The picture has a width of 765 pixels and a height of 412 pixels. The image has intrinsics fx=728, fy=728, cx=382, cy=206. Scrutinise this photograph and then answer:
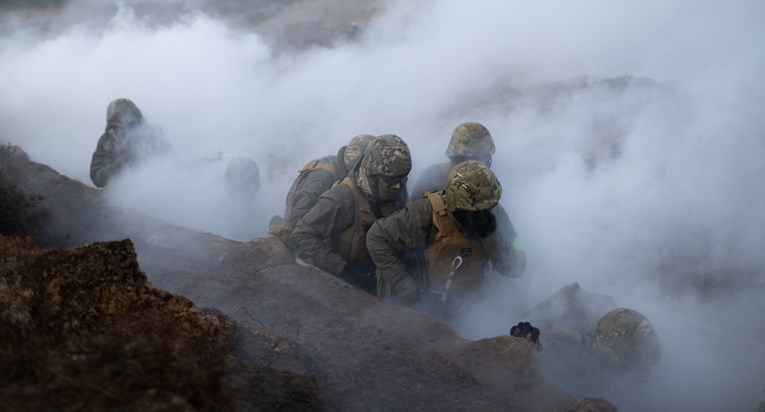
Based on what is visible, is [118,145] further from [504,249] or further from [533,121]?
[504,249]

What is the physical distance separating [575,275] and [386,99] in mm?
4306

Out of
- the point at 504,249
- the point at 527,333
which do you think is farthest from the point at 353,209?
the point at 527,333

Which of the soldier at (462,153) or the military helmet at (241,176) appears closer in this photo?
the soldier at (462,153)

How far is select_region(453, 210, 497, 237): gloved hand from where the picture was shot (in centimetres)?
438

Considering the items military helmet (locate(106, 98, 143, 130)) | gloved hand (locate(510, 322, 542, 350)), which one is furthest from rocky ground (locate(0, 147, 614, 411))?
military helmet (locate(106, 98, 143, 130))

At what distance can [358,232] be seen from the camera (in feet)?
17.1

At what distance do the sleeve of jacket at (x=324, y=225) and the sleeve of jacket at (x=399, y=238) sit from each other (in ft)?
1.19

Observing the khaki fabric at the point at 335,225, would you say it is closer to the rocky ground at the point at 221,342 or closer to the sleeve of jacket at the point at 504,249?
the rocky ground at the point at 221,342

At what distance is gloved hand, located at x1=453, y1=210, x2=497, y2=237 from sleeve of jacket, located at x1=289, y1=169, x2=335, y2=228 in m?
1.34

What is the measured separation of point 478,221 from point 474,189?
0.21 metres

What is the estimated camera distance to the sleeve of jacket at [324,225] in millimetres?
5035

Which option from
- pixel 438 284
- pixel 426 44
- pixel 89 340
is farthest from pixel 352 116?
pixel 89 340

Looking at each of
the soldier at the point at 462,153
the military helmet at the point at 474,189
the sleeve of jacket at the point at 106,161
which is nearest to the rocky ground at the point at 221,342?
the military helmet at the point at 474,189

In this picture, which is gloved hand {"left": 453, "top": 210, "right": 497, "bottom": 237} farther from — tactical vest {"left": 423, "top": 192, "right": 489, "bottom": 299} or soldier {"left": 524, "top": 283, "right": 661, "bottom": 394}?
soldier {"left": 524, "top": 283, "right": 661, "bottom": 394}
